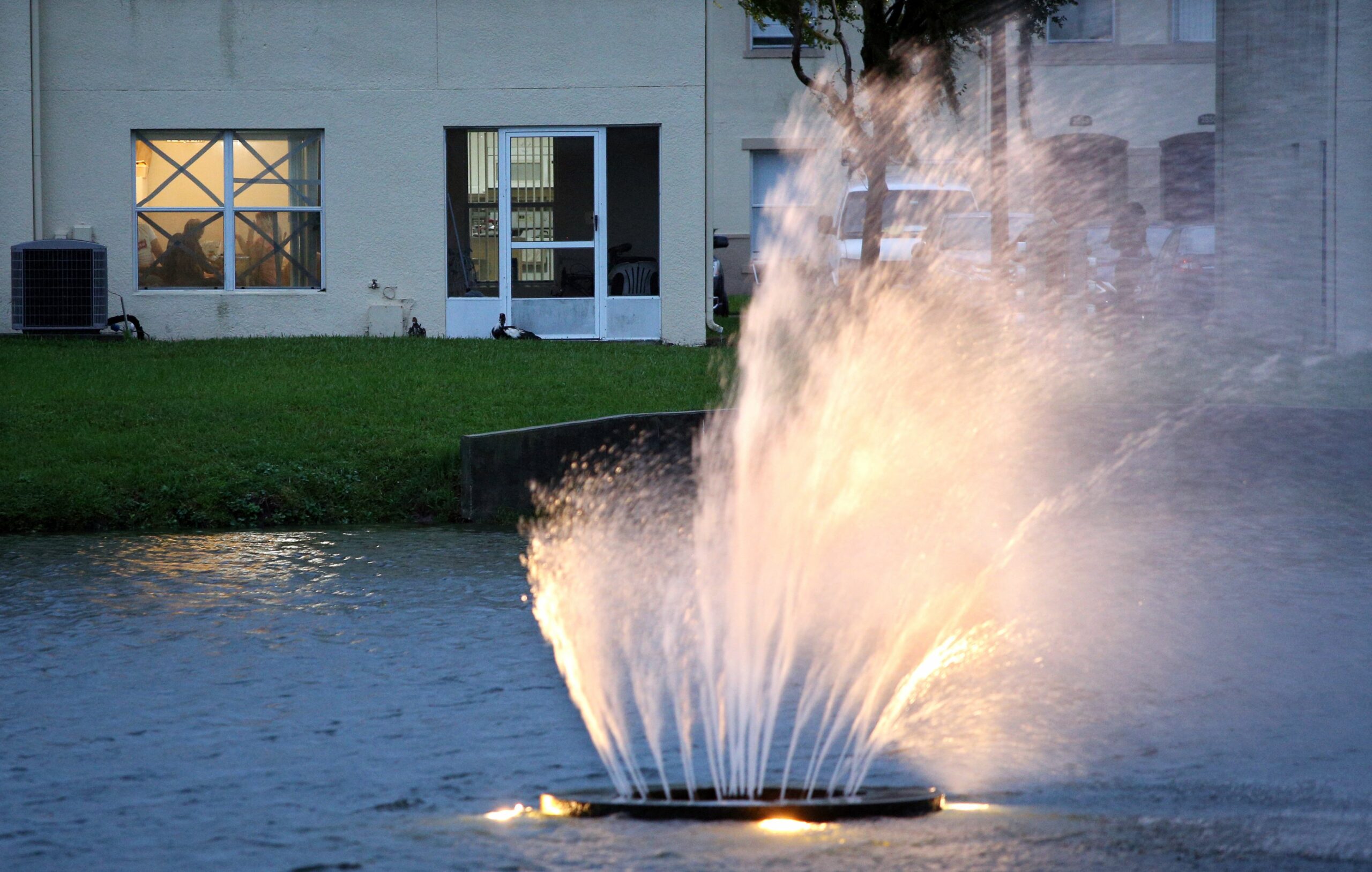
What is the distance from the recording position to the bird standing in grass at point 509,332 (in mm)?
17828

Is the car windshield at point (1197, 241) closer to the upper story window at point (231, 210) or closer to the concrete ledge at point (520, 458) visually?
the upper story window at point (231, 210)

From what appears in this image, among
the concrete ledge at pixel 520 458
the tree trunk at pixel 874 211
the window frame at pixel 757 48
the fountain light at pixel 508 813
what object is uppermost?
the window frame at pixel 757 48

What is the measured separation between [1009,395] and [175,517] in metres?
7.07

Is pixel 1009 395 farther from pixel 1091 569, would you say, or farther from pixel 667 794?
pixel 667 794

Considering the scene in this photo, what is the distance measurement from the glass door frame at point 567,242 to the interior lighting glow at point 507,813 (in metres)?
14.0

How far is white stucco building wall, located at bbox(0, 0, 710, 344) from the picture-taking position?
58.8 feet

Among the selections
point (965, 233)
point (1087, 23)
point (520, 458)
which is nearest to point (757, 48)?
point (1087, 23)

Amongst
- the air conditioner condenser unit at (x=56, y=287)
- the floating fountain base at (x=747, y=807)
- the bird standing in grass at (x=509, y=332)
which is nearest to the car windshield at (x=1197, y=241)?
the bird standing in grass at (x=509, y=332)

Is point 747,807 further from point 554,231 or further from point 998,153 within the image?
point 998,153

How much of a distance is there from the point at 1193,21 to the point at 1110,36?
1.96m

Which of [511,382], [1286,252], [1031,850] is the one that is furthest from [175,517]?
[1286,252]

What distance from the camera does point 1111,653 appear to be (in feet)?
20.0

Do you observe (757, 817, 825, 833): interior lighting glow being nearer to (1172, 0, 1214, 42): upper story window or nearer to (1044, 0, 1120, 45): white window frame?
(1172, 0, 1214, 42): upper story window

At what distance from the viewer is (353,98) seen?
1802 centimetres
